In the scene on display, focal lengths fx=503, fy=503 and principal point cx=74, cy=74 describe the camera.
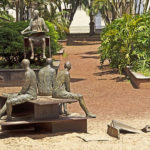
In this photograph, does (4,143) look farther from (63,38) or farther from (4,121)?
(63,38)

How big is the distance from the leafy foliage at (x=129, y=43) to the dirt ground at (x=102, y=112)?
68cm

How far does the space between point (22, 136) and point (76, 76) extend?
995cm

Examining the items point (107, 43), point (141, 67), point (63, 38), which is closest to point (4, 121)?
point (141, 67)

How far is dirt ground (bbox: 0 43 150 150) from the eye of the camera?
8.19m

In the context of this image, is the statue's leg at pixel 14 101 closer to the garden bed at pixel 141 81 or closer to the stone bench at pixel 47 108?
the stone bench at pixel 47 108

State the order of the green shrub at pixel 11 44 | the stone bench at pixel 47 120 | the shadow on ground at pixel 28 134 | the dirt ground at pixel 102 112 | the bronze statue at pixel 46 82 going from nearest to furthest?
the dirt ground at pixel 102 112 < the stone bench at pixel 47 120 < the shadow on ground at pixel 28 134 < the bronze statue at pixel 46 82 < the green shrub at pixel 11 44

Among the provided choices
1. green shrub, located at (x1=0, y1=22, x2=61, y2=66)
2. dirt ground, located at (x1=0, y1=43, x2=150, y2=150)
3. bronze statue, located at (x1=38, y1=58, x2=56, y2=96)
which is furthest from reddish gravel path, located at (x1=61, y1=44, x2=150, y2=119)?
green shrub, located at (x1=0, y1=22, x2=61, y2=66)

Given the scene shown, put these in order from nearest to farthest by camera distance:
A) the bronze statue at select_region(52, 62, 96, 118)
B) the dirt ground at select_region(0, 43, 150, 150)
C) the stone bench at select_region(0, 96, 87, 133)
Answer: the dirt ground at select_region(0, 43, 150, 150), the stone bench at select_region(0, 96, 87, 133), the bronze statue at select_region(52, 62, 96, 118)

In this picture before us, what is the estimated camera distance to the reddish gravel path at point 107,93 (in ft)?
37.7

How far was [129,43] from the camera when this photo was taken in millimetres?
18094

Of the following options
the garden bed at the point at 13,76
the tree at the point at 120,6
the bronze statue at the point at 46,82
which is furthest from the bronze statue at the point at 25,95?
the tree at the point at 120,6

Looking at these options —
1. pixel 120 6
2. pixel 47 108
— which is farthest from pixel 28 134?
pixel 120 6

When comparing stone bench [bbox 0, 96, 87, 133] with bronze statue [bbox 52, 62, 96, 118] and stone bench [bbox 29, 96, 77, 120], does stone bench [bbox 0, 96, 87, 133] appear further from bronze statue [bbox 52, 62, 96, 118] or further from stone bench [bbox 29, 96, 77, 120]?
bronze statue [bbox 52, 62, 96, 118]

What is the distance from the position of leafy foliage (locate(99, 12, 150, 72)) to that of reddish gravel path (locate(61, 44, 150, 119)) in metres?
0.67
